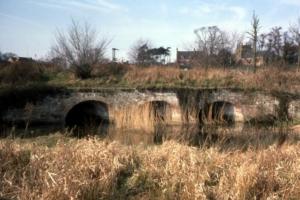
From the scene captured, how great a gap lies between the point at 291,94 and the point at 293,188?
46.9 ft

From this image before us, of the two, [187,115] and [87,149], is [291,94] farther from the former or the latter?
[87,149]

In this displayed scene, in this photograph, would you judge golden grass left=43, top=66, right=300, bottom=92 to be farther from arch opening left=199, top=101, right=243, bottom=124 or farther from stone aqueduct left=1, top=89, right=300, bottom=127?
arch opening left=199, top=101, right=243, bottom=124

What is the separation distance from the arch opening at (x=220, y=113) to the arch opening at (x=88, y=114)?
180 inches

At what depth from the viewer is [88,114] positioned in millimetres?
19375

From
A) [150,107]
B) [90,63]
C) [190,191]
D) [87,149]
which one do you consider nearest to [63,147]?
[87,149]

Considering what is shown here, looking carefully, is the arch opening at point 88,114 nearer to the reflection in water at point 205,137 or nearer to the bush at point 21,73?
the bush at point 21,73

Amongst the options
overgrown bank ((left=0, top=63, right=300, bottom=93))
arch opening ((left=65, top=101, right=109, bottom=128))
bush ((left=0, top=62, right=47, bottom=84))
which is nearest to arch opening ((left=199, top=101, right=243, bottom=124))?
overgrown bank ((left=0, top=63, right=300, bottom=93))

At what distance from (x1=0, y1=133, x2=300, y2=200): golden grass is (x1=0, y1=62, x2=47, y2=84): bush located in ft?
47.5

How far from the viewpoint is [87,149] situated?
227 inches

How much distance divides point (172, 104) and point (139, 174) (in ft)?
42.2

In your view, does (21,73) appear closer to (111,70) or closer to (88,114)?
(88,114)

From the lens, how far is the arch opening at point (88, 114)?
59.4ft

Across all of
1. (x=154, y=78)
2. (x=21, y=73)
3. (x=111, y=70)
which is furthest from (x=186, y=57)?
(x=21, y=73)

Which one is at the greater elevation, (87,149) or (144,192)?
(87,149)
